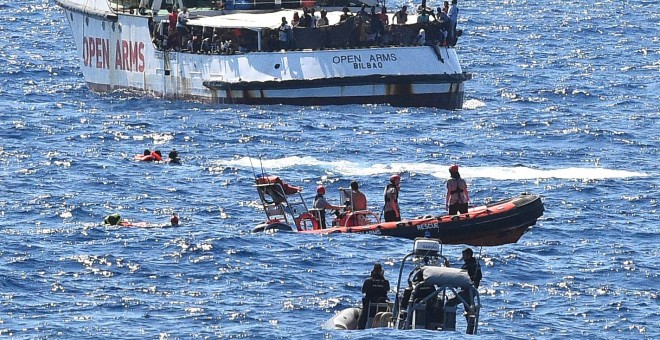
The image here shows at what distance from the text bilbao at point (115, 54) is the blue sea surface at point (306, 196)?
1159 millimetres

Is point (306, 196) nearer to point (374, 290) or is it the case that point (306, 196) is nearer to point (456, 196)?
point (456, 196)

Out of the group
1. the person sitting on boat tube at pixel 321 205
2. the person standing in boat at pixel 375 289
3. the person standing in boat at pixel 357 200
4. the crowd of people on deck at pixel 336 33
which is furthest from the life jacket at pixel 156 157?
the person standing in boat at pixel 375 289

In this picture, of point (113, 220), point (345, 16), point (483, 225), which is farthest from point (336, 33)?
point (483, 225)

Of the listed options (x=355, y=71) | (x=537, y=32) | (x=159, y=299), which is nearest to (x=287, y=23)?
(x=355, y=71)

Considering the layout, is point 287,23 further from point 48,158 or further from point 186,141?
point 48,158

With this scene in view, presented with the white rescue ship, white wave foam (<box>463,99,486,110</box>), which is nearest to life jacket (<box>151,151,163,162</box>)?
the white rescue ship

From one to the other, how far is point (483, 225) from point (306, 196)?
7.96 metres

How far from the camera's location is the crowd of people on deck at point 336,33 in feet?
197

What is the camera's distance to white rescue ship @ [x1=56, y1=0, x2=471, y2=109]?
193 ft

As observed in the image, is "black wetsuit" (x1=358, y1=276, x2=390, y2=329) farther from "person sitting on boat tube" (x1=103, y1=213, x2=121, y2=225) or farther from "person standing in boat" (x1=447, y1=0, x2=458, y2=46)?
"person standing in boat" (x1=447, y1=0, x2=458, y2=46)

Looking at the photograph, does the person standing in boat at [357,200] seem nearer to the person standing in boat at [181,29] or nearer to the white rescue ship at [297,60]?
the white rescue ship at [297,60]

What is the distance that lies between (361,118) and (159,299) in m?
24.2

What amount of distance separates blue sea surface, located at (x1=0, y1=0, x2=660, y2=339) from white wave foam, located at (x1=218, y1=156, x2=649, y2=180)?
128 millimetres

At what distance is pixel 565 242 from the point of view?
41.2 meters
